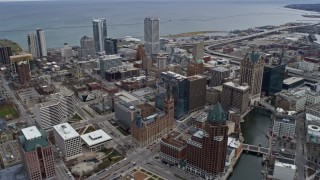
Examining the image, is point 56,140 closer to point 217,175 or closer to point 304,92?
point 217,175

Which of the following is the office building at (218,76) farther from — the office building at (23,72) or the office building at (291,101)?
the office building at (23,72)

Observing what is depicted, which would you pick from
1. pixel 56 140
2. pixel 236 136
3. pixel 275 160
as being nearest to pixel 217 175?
pixel 275 160

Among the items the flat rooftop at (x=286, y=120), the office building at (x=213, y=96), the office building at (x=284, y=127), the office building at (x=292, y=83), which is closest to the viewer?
the office building at (x=284, y=127)

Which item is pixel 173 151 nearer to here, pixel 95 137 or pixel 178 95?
pixel 95 137

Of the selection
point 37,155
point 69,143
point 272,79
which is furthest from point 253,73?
point 37,155

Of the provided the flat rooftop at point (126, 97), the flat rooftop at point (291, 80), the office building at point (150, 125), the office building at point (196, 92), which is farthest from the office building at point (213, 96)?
the flat rooftop at point (291, 80)

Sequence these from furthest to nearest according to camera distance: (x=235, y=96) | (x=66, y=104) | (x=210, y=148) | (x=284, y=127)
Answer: (x=235, y=96), (x=66, y=104), (x=284, y=127), (x=210, y=148)
